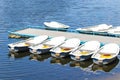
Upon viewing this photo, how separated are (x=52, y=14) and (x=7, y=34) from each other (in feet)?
75.3

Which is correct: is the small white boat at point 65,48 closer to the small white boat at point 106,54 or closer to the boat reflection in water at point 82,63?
the boat reflection in water at point 82,63

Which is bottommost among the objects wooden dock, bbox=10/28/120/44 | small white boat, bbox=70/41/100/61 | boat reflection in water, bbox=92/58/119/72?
boat reflection in water, bbox=92/58/119/72

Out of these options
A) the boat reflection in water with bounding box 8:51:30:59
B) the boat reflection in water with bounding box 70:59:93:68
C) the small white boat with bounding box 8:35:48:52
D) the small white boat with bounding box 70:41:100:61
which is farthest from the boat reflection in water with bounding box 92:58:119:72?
the small white boat with bounding box 8:35:48:52

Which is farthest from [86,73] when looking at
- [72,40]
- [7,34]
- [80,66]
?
[7,34]

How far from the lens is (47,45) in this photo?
51000 millimetres

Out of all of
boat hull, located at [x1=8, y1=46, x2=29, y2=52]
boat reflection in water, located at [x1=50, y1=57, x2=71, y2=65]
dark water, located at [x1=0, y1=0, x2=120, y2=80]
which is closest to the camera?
dark water, located at [x1=0, y1=0, x2=120, y2=80]

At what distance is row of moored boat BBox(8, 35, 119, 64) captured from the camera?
151 feet

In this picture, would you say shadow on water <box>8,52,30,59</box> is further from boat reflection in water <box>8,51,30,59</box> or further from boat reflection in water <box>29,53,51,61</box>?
boat reflection in water <box>29,53,51,61</box>

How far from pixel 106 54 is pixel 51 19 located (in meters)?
32.4

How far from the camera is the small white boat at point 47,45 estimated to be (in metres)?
49.3

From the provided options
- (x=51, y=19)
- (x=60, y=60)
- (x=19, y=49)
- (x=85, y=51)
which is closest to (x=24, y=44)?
(x=19, y=49)

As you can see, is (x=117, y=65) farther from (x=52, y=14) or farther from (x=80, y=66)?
(x=52, y=14)

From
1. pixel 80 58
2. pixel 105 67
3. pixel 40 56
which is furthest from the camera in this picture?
pixel 40 56

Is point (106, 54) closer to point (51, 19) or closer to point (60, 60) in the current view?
point (60, 60)
